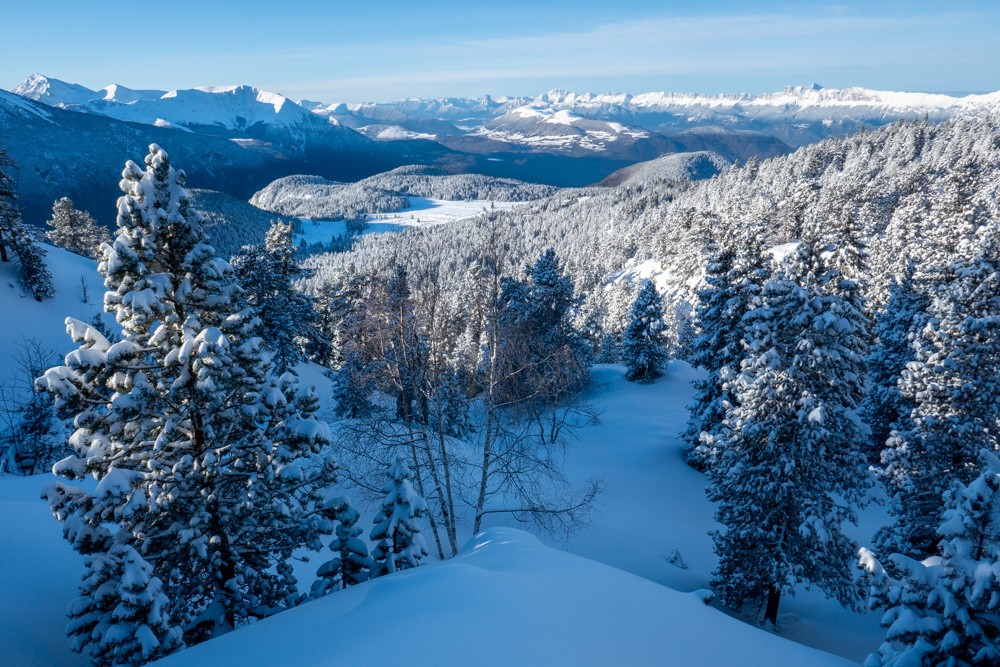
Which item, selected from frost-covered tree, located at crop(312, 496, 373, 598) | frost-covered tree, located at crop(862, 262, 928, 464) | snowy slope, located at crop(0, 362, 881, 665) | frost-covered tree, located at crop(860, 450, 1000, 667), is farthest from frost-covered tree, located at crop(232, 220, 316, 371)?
frost-covered tree, located at crop(862, 262, 928, 464)

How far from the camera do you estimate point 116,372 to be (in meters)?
7.51

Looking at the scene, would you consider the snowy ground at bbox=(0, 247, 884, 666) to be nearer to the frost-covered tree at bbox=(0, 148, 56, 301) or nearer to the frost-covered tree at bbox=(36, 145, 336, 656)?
the frost-covered tree at bbox=(36, 145, 336, 656)

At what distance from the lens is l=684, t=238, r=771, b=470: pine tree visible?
2212 centimetres

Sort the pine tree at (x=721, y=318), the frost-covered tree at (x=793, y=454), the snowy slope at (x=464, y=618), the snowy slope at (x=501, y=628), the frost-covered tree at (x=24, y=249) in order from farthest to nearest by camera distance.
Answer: the frost-covered tree at (x=24, y=249) < the pine tree at (x=721, y=318) < the frost-covered tree at (x=793, y=454) < the snowy slope at (x=464, y=618) < the snowy slope at (x=501, y=628)

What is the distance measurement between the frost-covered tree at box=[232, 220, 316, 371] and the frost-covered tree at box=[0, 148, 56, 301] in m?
15.0

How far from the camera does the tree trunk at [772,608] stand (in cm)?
1488

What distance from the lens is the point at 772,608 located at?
597 inches

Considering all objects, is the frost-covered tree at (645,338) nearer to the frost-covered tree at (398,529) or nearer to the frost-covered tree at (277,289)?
the frost-covered tree at (277,289)

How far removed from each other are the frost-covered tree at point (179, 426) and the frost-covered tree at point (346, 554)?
769 mm

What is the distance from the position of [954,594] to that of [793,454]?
26.4 ft

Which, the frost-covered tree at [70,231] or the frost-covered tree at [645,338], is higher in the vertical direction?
the frost-covered tree at [70,231]

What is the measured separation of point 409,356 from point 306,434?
4119mm

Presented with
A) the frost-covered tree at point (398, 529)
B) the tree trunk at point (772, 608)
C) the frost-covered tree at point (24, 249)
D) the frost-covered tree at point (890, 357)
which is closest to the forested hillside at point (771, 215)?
the frost-covered tree at point (398, 529)

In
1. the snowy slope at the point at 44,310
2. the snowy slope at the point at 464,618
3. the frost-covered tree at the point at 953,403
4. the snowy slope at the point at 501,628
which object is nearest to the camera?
the snowy slope at the point at 501,628
